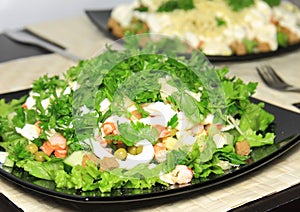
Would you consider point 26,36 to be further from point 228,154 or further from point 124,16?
point 228,154

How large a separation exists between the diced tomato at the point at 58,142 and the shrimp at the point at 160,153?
19 cm

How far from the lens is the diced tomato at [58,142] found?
143 cm

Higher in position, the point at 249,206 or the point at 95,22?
the point at 95,22

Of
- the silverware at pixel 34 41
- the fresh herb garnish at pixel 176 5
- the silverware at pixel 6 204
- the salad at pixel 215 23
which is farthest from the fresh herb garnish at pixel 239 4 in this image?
the silverware at pixel 6 204

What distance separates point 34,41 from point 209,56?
654mm

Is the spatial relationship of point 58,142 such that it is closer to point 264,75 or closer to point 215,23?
point 264,75

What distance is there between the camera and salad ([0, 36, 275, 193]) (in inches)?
53.1

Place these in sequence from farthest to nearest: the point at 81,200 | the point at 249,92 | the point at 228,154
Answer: the point at 249,92 < the point at 228,154 < the point at 81,200

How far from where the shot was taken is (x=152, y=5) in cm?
255

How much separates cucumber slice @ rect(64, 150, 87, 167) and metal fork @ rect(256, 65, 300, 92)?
850 millimetres

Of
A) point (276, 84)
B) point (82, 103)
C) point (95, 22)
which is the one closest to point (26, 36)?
point (95, 22)

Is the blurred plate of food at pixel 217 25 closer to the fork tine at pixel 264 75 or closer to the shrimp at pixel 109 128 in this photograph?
the fork tine at pixel 264 75

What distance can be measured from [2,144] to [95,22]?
3.75ft

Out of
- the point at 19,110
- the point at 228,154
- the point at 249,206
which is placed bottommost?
the point at 249,206
